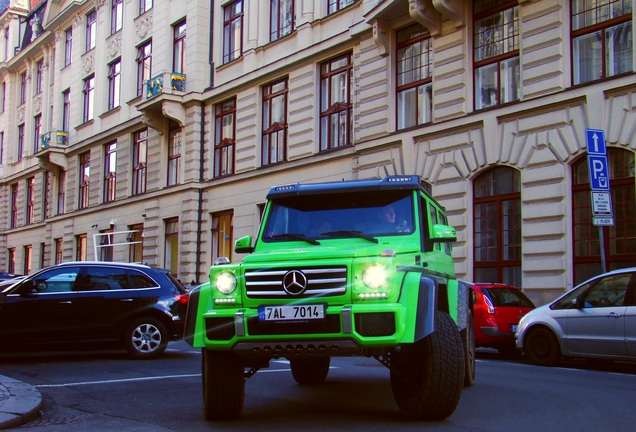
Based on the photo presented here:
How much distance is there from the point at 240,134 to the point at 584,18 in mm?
14314

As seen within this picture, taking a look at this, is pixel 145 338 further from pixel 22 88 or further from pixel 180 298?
pixel 22 88

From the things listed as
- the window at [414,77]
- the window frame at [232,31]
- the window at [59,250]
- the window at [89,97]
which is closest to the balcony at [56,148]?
the window at [89,97]

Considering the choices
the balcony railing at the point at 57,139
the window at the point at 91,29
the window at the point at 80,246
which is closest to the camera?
the window at the point at 80,246

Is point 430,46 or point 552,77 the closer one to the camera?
point 552,77

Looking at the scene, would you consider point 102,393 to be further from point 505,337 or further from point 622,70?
point 622,70

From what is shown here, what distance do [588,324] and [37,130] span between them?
138 ft

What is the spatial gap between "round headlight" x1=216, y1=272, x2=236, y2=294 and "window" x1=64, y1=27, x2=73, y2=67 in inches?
1559

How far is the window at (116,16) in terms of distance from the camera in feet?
126

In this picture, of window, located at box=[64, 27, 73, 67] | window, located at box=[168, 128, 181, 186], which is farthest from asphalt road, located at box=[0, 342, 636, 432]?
window, located at box=[64, 27, 73, 67]

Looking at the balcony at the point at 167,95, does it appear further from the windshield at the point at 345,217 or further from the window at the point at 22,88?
the windshield at the point at 345,217

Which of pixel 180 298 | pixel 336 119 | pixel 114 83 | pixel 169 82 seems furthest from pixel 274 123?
pixel 180 298

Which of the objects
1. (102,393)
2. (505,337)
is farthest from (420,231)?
(505,337)

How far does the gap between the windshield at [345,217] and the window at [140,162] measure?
27.4 metres

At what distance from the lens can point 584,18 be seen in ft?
58.7
